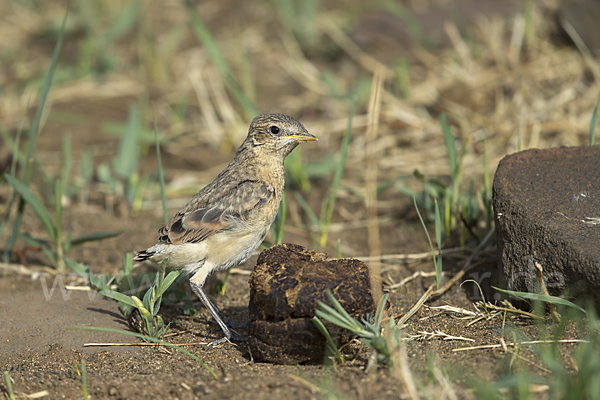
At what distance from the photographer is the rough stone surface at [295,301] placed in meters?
3.21

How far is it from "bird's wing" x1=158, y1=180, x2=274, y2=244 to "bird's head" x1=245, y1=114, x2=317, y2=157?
41 centimetres

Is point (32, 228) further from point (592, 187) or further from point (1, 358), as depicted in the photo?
point (592, 187)

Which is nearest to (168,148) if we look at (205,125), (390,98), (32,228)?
(205,125)

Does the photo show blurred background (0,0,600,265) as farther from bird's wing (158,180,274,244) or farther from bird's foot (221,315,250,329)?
bird's foot (221,315,250,329)

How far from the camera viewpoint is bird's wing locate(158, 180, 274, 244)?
4.10 m

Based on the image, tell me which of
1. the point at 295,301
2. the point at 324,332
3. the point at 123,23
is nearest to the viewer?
the point at 324,332

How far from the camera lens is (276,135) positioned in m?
4.59

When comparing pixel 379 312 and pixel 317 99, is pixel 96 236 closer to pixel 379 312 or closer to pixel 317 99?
pixel 379 312

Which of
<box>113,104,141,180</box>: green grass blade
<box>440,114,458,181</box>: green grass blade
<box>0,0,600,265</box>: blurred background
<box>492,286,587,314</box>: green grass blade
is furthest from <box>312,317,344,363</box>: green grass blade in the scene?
<box>113,104,141,180</box>: green grass blade

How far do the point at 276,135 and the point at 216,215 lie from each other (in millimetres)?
826

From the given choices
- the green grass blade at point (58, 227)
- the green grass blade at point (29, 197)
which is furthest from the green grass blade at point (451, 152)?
the green grass blade at point (29, 197)

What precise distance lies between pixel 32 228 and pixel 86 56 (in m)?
3.74

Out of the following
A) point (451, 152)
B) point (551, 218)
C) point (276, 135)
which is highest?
point (276, 135)

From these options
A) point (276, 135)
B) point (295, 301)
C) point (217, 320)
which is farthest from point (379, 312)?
point (276, 135)
